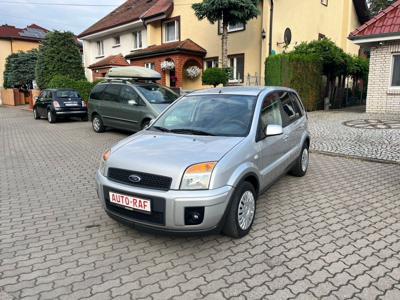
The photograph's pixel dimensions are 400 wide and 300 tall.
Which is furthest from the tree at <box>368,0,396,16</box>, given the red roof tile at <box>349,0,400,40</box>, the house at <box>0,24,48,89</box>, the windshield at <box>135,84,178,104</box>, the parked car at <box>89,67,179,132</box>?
the house at <box>0,24,48,89</box>

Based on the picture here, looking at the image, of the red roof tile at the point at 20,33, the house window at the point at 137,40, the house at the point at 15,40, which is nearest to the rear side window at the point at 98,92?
the house window at the point at 137,40

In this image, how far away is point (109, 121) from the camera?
1147cm

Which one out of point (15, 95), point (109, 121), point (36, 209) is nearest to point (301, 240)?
point (36, 209)

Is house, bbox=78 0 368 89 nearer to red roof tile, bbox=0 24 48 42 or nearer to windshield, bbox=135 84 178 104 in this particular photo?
windshield, bbox=135 84 178 104

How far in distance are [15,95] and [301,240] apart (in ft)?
116

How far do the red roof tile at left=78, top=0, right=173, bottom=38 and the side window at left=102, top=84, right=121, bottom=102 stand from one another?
1332cm

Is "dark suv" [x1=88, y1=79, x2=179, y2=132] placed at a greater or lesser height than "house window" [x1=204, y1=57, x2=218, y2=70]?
lesser

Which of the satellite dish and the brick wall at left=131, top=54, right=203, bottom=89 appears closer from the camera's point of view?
the satellite dish

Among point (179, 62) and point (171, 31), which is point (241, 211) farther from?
point (171, 31)

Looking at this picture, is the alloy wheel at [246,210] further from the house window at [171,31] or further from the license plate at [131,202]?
the house window at [171,31]

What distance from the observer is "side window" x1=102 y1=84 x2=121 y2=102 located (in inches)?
436

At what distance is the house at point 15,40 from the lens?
133 feet

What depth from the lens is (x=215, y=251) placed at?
3.52m

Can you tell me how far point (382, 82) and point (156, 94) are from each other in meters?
9.90
